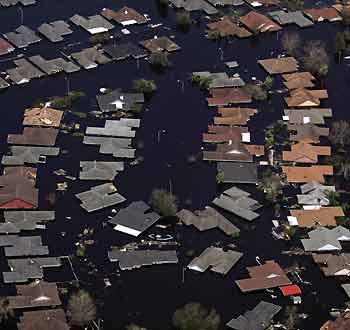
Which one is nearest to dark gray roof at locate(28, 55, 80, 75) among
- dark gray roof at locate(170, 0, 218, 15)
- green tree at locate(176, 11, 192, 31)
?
green tree at locate(176, 11, 192, 31)

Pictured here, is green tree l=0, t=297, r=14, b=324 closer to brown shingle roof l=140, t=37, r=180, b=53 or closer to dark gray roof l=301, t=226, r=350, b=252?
dark gray roof l=301, t=226, r=350, b=252

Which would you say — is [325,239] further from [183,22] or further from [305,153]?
[183,22]

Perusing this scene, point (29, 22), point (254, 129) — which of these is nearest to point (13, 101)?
point (29, 22)

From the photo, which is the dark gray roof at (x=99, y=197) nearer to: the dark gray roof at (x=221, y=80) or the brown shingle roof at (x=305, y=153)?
the brown shingle roof at (x=305, y=153)

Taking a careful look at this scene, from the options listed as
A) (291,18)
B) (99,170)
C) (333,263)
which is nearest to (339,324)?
(333,263)

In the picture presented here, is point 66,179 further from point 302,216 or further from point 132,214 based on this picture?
point 302,216

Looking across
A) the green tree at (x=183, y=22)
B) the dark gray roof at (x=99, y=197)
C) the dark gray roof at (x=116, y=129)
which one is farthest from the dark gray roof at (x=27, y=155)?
the green tree at (x=183, y=22)
